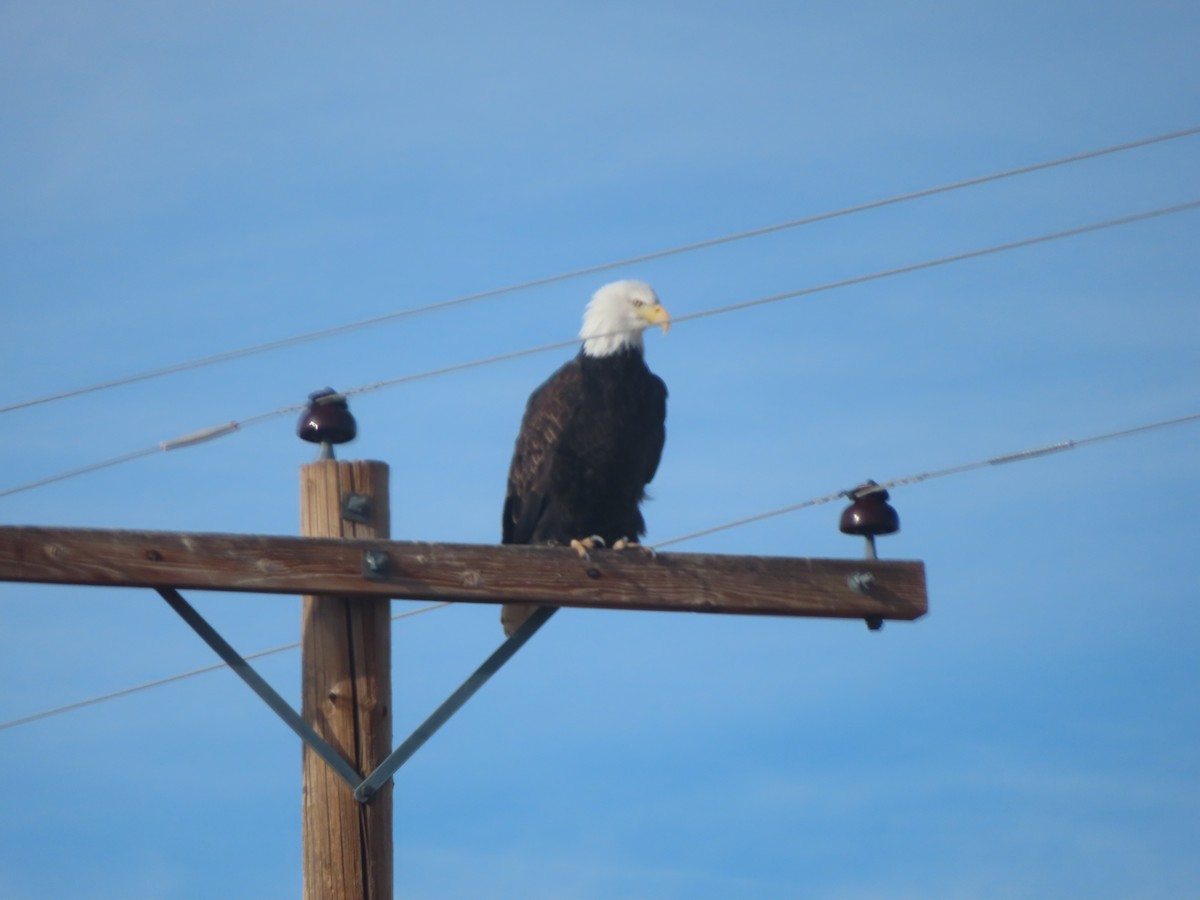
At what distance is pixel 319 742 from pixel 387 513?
0.73 m

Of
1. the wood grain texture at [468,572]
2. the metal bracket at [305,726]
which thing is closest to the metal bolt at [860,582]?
the wood grain texture at [468,572]

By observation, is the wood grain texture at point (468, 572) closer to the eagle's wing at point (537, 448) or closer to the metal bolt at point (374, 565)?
the metal bolt at point (374, 565)

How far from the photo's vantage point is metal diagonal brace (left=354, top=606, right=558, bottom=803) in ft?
14.4

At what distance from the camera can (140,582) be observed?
4.35 meters

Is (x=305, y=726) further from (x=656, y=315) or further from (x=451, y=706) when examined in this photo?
(x=656, y=315)

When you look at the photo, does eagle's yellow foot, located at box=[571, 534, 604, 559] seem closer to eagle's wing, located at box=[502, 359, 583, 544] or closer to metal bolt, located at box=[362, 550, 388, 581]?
metal bolt, located at box=[362, 550, 388, 581]

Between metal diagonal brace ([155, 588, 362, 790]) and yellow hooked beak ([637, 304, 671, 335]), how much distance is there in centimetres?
325

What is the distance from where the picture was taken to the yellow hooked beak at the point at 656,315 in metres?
7.21

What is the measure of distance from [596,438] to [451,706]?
2.67 m

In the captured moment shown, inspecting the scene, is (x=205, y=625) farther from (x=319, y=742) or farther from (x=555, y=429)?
(x=555, y=429)

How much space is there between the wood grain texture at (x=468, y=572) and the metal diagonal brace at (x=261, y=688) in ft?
0.26


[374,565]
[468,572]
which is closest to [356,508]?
[374,565]

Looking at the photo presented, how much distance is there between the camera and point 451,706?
4.55 meters

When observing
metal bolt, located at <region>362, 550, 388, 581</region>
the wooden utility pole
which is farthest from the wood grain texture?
the wooden utility pole
